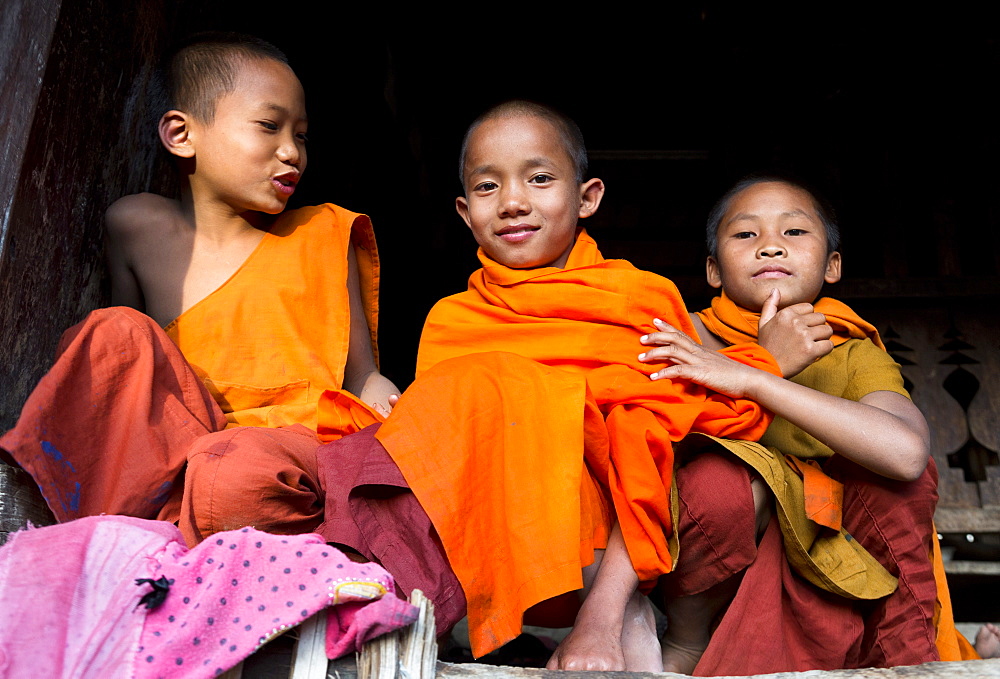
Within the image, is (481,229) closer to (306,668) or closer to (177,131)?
(177,131)

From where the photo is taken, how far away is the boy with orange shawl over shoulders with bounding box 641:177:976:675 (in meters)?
1.78

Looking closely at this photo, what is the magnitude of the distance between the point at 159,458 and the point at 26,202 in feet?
1.82

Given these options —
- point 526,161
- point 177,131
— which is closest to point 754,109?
point 526,161

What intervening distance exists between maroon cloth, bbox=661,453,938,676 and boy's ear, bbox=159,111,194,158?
1.40 metres

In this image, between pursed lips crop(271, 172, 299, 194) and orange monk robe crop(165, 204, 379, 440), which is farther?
pursed lips crop(271, 172, 299, 194)

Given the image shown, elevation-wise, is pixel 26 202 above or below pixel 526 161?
below

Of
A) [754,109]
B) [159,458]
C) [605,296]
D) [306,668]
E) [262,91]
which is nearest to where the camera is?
[306,668]

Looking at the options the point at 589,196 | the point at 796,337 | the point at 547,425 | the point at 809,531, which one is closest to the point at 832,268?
the point at 796,337

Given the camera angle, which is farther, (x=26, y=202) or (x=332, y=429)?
(x=332, y=429)

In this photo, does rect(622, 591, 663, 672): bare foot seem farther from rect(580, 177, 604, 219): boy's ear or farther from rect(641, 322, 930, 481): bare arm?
rect(580, 177, 604, 219): boy's ear

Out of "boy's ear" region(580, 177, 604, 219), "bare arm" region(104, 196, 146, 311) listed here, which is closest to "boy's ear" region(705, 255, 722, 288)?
"boy's ear" region(580, 177, 604, 219)

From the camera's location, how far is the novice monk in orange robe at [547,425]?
1.49 m

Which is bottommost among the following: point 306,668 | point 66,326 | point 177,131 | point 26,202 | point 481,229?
point 306,668

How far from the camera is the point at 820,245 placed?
227 cm
